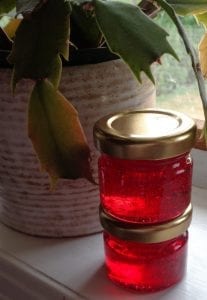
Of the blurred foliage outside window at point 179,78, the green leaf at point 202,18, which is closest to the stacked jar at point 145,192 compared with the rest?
the green leaf at point 202,18

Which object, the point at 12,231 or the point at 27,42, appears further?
the point at 12,231

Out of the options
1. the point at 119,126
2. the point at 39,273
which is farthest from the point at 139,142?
the point at 39,273

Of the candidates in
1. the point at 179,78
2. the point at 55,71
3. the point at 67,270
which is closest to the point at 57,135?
the point at 55,71

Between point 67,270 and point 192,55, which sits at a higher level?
point 192,55

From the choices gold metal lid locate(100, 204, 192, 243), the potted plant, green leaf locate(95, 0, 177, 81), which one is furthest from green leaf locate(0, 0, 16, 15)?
gold metal lid locate(100, 204, 192, 243)

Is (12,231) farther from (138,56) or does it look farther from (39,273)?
(138,56)

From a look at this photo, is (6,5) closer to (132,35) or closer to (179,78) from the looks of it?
(132,35)
